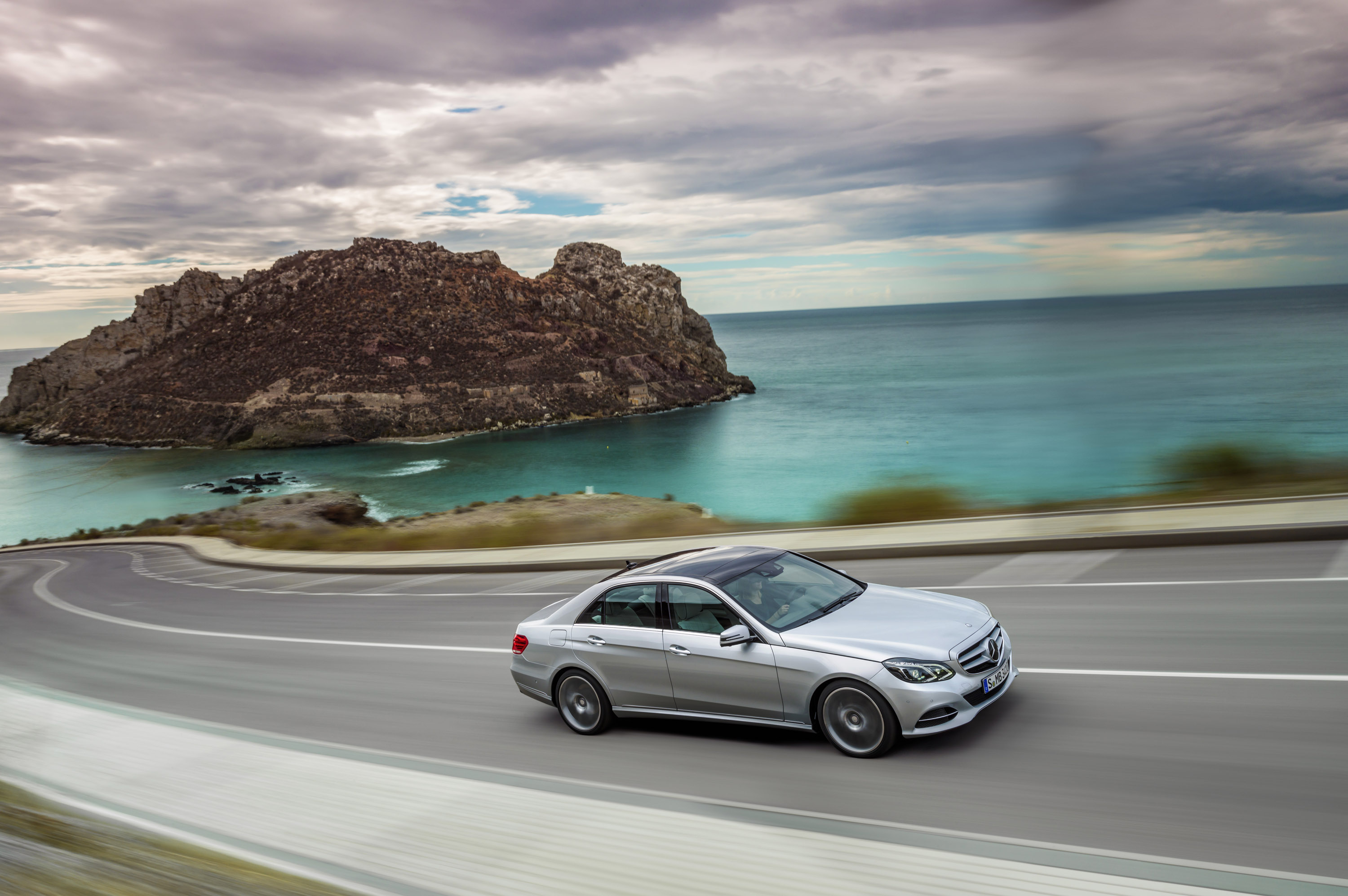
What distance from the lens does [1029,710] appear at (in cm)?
698

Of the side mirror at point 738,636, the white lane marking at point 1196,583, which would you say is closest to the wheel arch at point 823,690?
the side mirror at point 738,636

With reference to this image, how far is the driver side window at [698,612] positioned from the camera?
23.3 ft

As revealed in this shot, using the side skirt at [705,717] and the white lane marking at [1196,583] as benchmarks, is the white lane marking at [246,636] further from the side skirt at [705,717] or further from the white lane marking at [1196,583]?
the white lane marking at [1196,583]

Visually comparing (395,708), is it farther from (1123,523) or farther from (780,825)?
(1123,523)

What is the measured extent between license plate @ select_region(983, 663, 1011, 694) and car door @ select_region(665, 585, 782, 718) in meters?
1.45

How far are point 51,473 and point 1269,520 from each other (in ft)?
439

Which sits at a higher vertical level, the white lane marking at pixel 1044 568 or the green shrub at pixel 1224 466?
the green shrub at pixel 1224 466

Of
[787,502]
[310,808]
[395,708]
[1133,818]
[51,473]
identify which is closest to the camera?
[1133,818]

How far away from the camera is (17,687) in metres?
11.0

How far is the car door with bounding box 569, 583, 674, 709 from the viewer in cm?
740

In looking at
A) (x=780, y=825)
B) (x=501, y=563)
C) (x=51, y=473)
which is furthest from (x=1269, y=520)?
(x=51, y=473)

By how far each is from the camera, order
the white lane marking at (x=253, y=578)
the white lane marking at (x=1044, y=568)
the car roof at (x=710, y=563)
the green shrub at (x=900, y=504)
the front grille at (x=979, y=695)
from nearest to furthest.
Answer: the front grille at (x=979, y=695), the car roof at (x=710, y=563), the white lane marking at (x=1044, y=568), the green shrub at (x=900, y=504), the white lane marking at (x=253, y=578)

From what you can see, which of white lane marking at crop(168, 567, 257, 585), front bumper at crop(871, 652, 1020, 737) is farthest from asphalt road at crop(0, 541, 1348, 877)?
white lane marking at crop(168, 567, 257, 585)

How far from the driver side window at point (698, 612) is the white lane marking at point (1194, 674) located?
2820 millimetres
